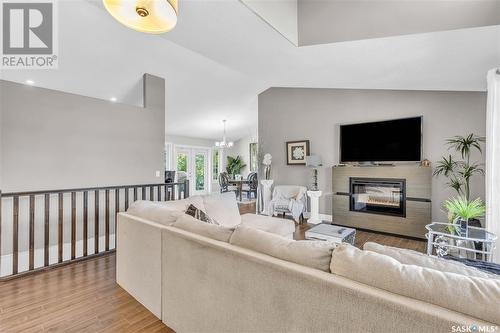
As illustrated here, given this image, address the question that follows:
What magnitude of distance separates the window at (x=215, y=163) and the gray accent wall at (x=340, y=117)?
13.5 ft

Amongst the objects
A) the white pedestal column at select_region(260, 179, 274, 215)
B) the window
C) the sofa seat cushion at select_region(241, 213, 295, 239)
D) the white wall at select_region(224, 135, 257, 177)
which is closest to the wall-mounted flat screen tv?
the white pedestal column at select_region(260, 179, 274, 215)

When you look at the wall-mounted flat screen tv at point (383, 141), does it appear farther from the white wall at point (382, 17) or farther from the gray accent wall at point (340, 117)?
the white wall at point (382, 17)

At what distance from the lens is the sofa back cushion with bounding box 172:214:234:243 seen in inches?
62.6

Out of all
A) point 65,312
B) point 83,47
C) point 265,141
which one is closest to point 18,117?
point 83,47

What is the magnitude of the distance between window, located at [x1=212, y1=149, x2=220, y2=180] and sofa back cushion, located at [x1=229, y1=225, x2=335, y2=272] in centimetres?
900

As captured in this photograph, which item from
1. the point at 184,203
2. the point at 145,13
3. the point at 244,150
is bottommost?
the point at 184,203

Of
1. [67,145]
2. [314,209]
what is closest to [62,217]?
[67,145]

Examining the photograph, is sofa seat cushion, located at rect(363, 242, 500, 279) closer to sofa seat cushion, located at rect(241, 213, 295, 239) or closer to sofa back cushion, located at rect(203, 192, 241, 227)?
sofa seat cushion, located at rect(241, 213, 295, 239)

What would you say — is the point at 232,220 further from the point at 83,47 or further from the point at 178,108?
the point at 178,108

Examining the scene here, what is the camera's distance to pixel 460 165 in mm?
4004

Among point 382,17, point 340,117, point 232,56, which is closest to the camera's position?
point 382,17

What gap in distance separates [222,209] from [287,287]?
2162 mm

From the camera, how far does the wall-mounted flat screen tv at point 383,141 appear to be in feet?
14.2

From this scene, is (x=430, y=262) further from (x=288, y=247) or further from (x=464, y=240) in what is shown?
(x=464, y=240)
